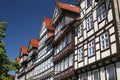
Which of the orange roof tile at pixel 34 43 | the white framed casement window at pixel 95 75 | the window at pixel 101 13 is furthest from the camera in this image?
the orange roof tile at pixel 34 43

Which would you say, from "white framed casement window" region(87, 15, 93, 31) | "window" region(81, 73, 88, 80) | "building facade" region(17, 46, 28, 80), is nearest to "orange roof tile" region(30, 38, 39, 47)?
"building facade" region(17, 46, 28, 80)

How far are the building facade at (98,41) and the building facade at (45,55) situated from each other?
1223 centimetres

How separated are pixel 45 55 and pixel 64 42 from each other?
10907mm

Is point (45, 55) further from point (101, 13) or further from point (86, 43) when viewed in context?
point (101, 13)

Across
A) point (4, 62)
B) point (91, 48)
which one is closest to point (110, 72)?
point (91, 48)

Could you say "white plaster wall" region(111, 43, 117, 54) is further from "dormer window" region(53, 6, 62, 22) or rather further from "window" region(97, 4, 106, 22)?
"dormer window" region(53, 6, 62, 22)

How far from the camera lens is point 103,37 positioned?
66.6 feet

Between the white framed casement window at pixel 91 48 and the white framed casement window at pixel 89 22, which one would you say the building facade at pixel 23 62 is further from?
the white framed casement window at pixel 91 48

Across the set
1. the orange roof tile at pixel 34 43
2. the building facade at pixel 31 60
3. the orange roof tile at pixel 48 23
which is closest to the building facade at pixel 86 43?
the orange roof tile at pixel 48 23

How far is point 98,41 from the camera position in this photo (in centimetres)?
2100

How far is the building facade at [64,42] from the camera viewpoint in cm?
2749

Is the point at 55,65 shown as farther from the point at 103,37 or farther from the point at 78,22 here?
the point at 103,37

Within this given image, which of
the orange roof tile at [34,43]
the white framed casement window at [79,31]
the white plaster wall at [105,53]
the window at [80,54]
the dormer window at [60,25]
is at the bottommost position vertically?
the white plaster wall at [105,53]

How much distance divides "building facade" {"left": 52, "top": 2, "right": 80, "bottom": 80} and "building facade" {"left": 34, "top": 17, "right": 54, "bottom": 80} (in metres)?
3.15
